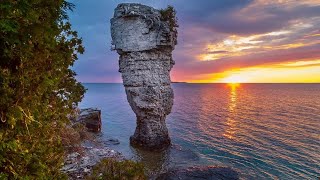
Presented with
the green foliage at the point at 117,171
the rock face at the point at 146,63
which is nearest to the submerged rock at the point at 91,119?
the rock face at the point at 146,63

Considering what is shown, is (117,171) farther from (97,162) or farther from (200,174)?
(200,174)

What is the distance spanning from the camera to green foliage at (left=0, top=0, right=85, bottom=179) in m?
6.76

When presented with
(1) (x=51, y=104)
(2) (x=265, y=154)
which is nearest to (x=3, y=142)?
(1) (x=51, y=104)

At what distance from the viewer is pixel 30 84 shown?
7.45m

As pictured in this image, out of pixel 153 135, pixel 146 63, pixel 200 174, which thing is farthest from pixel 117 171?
pixel 153 135

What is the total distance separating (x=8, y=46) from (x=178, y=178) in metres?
16.2

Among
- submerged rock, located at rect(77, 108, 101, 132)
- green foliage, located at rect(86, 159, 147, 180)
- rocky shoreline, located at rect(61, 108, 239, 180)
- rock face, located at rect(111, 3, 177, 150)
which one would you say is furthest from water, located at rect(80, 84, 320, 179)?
green foliage, located at rect(86, 159, 147, 180)

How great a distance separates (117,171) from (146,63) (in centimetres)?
Result: 2130

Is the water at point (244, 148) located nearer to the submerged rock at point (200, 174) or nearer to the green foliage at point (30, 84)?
the submerged rock at point (200, 174)

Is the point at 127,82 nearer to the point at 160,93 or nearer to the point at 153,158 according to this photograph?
the point at 160,93

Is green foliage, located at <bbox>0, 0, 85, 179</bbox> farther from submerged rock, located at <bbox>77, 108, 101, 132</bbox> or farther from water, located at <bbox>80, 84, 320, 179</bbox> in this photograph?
submerged rock, located at <bbox>77, 108, 101, 132</bbox>

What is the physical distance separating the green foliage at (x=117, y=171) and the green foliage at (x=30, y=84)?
3771 millimetres

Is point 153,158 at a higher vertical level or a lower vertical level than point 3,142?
lower

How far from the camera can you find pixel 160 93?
33562 millimetres
